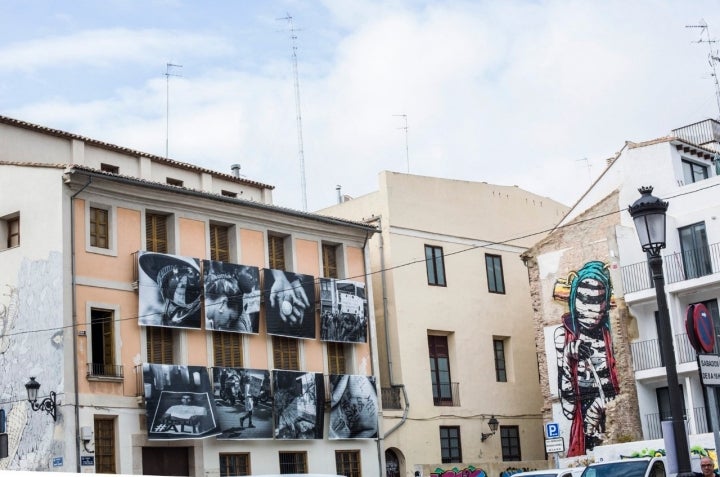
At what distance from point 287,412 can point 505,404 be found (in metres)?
10.7

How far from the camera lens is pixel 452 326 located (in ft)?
126

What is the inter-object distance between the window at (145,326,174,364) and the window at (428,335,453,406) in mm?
10881

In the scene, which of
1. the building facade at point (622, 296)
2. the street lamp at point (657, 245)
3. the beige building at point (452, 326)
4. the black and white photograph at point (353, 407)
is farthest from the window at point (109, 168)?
the street lamp at point (657, 245)

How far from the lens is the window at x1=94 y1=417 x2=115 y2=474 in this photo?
27.5m

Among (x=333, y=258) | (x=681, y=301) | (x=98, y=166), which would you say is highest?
(x=98, y=166)

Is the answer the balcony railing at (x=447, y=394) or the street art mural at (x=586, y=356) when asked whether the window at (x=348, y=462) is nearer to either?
the balcony railing at (x=447, y=394)

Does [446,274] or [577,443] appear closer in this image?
[577,443]

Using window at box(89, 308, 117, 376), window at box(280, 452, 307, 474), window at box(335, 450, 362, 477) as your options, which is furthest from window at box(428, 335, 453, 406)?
window at box(89, 308, 117, 376)

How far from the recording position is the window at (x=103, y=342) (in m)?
28.0

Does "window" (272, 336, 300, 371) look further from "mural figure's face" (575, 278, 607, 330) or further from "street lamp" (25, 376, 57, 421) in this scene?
"mural figure's face" (575, 278, 607, 330)

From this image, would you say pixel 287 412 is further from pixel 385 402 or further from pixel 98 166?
pixel 98 166

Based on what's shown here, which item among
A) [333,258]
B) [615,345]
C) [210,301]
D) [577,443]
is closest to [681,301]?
[615,345]

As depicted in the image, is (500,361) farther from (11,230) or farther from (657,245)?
(657,245)

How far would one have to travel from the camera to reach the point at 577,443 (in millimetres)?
34750
